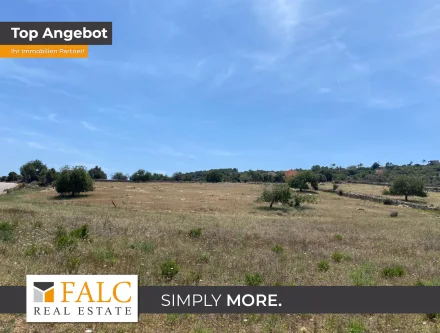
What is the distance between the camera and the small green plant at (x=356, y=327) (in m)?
6.27

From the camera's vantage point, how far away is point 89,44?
13422 mm

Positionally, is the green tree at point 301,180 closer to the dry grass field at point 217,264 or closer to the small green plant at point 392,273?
the dry grass field at point 217,264

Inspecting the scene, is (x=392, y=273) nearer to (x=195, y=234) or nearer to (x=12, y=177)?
(x=195, y=234)

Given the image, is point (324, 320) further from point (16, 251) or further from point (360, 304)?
point (16, 251)

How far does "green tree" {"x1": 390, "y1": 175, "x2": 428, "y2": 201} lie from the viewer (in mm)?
80812

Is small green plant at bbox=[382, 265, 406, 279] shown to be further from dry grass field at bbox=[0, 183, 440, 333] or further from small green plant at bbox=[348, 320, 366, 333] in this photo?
small green plant at bbox=[348, 320, 366, 333]

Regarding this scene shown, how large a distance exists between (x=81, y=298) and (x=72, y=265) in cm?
186

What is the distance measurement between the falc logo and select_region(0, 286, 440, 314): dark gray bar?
0.81 feet

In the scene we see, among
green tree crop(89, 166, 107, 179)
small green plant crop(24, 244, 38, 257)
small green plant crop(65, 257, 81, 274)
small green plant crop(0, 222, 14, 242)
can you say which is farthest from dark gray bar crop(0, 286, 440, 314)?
green tree crop(89, 166, 107, 179)

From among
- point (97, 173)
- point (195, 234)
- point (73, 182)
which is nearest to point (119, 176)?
point (97, 173)

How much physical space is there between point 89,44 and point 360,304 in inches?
561

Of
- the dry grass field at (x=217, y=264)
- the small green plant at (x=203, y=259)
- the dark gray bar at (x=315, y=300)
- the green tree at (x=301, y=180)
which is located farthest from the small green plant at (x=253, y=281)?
the green tree at (x=301, y=180)

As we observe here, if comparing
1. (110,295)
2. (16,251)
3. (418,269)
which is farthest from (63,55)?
(418,269)

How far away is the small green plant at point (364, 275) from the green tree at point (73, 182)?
64.4 meters
